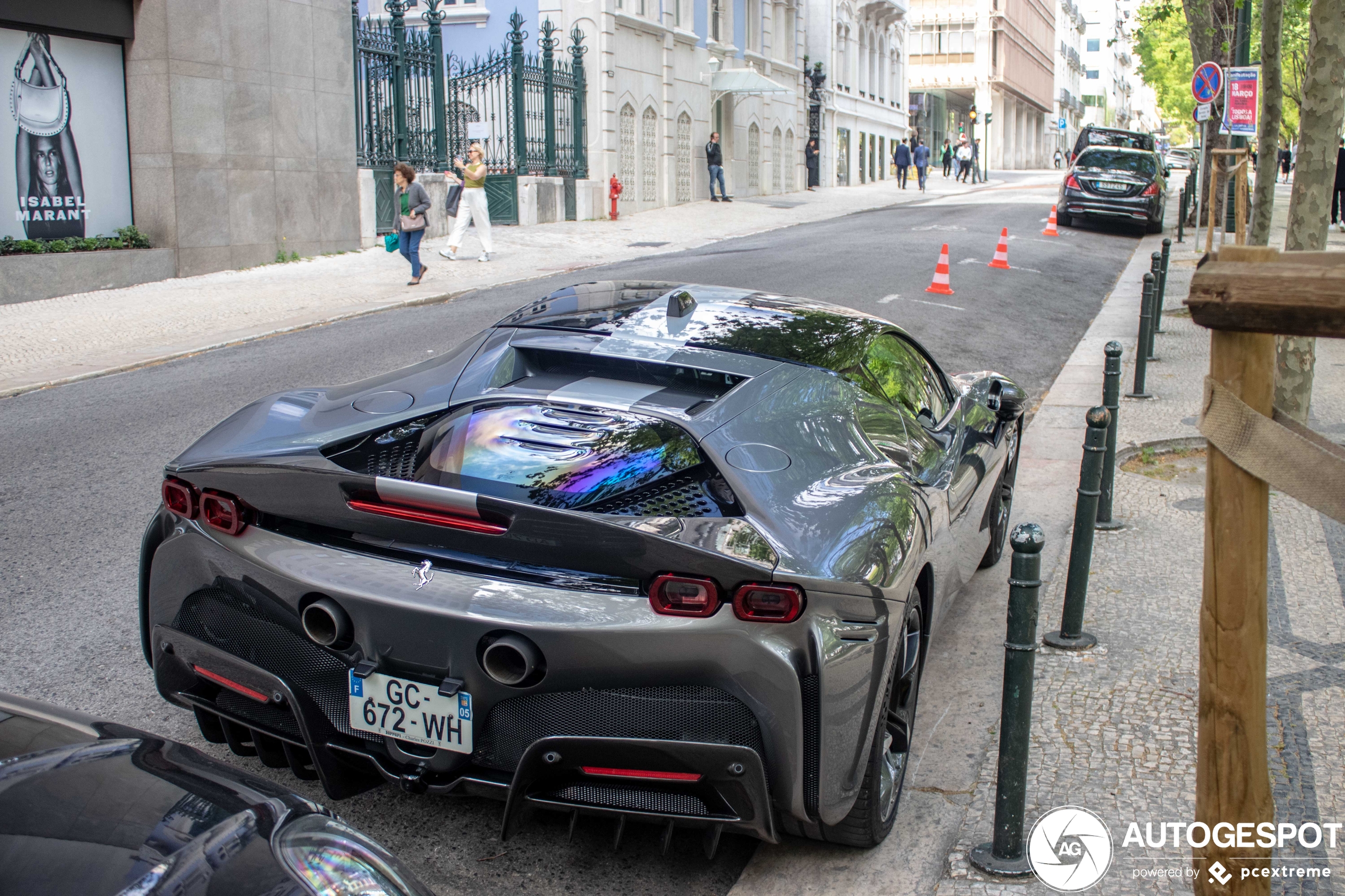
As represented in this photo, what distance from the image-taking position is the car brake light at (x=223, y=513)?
3223 millimetres

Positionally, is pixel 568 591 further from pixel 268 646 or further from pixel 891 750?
pixel 891 750

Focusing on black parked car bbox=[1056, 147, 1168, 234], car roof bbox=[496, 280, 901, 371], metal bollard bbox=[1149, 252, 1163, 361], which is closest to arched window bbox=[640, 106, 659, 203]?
black parked car bbox=[1056, 147, 1168, 234]

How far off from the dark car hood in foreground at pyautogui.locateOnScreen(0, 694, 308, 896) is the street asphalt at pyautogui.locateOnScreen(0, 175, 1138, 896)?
1.14 meters

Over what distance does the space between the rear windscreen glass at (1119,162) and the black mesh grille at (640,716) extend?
83.9ft

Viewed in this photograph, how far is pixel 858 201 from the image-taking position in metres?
39.2

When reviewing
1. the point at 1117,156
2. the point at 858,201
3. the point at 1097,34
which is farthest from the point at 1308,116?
the point at 1097,34

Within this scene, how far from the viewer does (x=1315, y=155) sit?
7.94m

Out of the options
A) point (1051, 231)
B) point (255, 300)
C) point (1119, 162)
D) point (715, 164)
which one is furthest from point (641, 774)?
point (715, 164)

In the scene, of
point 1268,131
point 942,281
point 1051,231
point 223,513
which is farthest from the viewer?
point 1051,231

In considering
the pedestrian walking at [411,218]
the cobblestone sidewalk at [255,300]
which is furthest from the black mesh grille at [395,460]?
the pedestrian walking at [411,218]

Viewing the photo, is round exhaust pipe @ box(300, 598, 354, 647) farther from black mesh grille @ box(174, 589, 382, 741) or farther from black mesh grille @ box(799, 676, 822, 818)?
black mesh grille @ box(799, 676, 822, 818)

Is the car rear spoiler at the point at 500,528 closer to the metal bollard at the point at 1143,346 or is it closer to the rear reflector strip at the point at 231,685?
the rear reflector strip at the point at 231,685

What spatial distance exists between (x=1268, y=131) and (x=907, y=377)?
778cm

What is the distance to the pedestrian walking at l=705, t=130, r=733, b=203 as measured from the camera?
35000 mm
